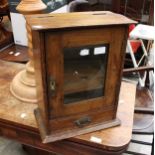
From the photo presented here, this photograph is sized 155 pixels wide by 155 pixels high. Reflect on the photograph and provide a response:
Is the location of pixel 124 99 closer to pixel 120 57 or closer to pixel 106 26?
pixel 120 57

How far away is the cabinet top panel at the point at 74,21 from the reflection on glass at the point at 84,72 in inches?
3.0

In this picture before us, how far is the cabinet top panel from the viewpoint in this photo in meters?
0.64

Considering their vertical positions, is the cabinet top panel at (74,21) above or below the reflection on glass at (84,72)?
above

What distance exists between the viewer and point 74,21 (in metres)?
0.69

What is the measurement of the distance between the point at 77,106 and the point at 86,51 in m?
0.20

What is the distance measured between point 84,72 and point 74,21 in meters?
0.18

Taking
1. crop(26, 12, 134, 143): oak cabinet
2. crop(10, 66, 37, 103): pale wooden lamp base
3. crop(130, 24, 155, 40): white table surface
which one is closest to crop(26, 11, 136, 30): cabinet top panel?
crop(26, 12, 134, 143): oak cabinet

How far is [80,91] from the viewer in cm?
79

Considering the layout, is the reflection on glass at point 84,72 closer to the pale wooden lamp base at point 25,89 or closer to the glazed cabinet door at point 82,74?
the glazed cabinet door at point 82,74

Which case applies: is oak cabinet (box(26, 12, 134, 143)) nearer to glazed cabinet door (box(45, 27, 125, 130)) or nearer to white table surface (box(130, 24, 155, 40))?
glazed cabinet door (box(45, 27, 125, 130))

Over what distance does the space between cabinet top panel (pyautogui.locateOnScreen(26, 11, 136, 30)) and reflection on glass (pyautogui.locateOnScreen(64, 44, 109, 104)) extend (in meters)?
0.08

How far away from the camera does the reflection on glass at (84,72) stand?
72 cm

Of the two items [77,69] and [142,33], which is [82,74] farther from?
[142,33]

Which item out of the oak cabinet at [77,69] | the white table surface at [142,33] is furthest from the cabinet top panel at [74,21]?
the white table surface at [142,33]
